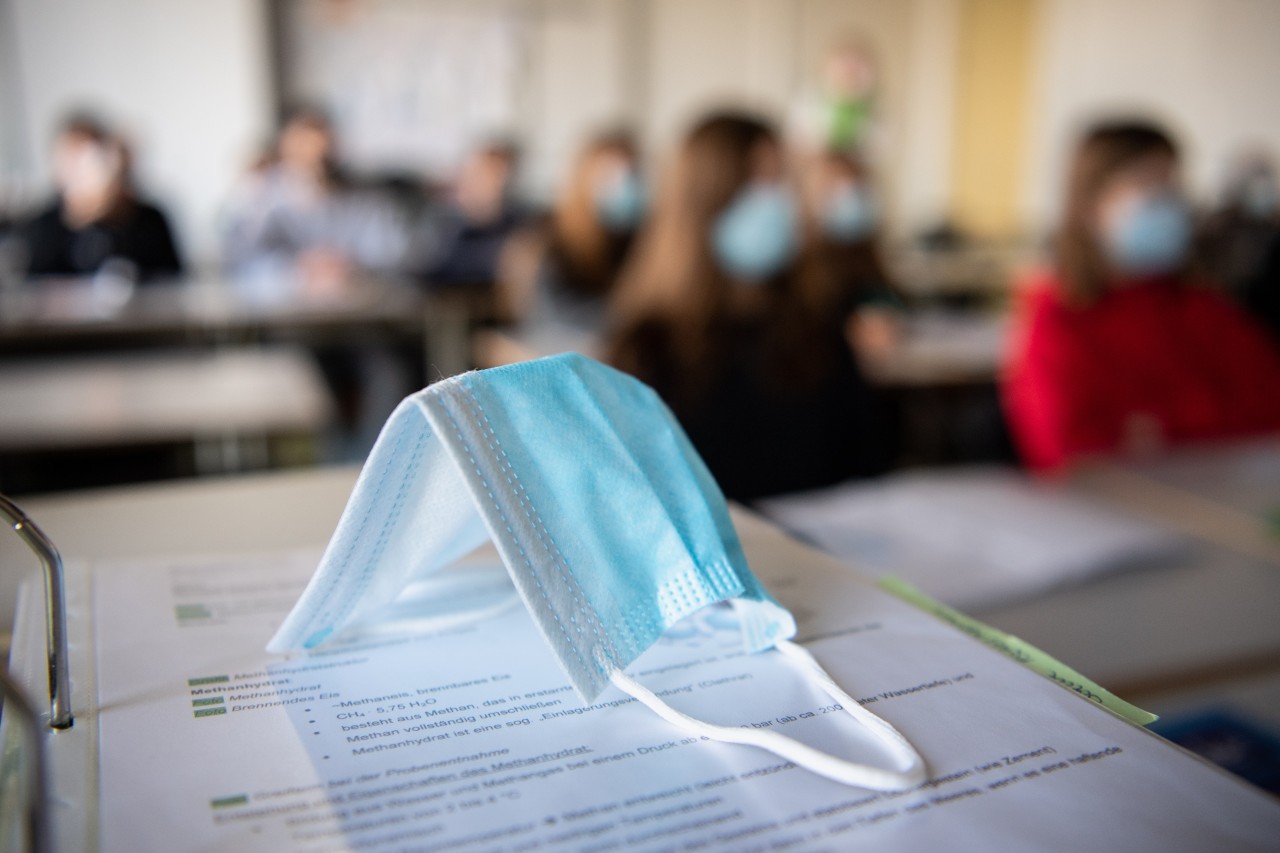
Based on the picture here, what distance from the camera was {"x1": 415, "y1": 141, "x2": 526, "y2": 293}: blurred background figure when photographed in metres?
5.32

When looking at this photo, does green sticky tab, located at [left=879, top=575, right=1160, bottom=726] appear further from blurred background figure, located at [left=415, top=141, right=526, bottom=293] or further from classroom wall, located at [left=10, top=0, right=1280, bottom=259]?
classroom wall, located at [left=10, top=0, right=1280, bottom=259]

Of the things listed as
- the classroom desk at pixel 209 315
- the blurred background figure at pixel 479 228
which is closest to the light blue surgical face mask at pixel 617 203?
the classroom desk at pixel 209 315

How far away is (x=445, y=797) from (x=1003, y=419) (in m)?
1.99

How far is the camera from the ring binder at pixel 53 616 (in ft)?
1.77

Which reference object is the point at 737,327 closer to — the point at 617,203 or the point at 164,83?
the point at 617,203

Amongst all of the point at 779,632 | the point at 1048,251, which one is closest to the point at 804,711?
the point at 779,632

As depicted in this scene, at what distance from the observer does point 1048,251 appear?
83.0 inches

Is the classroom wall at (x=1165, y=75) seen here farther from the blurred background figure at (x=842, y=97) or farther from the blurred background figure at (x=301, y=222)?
the blurred background figure at (x=301, y=222)

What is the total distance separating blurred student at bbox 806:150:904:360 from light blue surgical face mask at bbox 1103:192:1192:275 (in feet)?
4.11

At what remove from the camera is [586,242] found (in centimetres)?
413

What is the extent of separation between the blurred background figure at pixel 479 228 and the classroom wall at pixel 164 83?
5.22 ft

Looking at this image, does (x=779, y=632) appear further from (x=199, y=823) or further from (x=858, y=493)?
(x=858, y=493)

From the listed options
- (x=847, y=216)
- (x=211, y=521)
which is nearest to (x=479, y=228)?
(x=847, y=216)

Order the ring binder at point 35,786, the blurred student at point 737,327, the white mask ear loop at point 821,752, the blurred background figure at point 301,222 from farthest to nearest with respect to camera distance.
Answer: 1. the blurred background figure at point 301,222
2. the blurred student at point 737,327
3. the white mask ear loop at point 821,752
4. the ring binder at point 35,786
